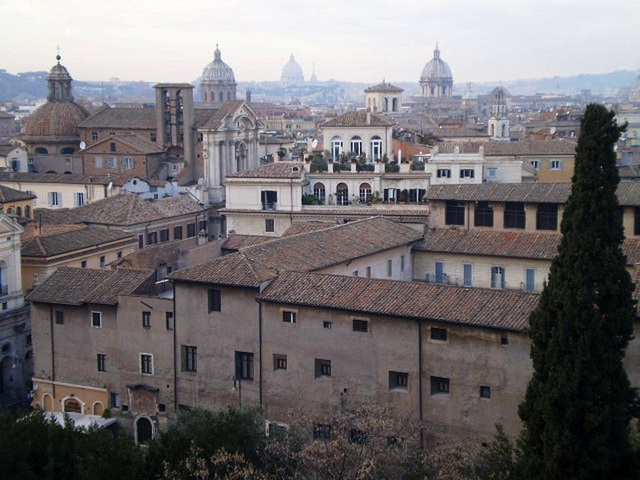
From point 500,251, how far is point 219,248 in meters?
9.92

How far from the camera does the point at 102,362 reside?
28.1m

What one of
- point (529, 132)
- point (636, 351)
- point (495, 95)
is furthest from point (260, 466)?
point (495, 95)

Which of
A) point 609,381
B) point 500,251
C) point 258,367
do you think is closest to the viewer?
point 609,381

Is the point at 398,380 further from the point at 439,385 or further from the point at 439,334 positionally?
the point at 439,334

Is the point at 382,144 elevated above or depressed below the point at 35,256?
above

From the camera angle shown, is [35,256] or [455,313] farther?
[35,256]

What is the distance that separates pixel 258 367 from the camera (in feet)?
81.4

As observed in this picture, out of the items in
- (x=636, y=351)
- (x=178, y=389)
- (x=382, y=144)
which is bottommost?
(x=178, y=389)

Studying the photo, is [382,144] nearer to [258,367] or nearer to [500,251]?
[500,251]

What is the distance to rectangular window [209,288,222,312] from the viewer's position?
2538cm

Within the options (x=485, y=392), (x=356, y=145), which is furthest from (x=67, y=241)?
(x=485, y=392)

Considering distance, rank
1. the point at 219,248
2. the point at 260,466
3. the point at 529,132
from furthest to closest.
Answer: the point at 529,132 < the point at 219,248 < the point at 260,466

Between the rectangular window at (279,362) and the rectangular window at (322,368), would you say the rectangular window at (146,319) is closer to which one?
the rectangular window at (279,362)

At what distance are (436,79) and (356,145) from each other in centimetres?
14693
